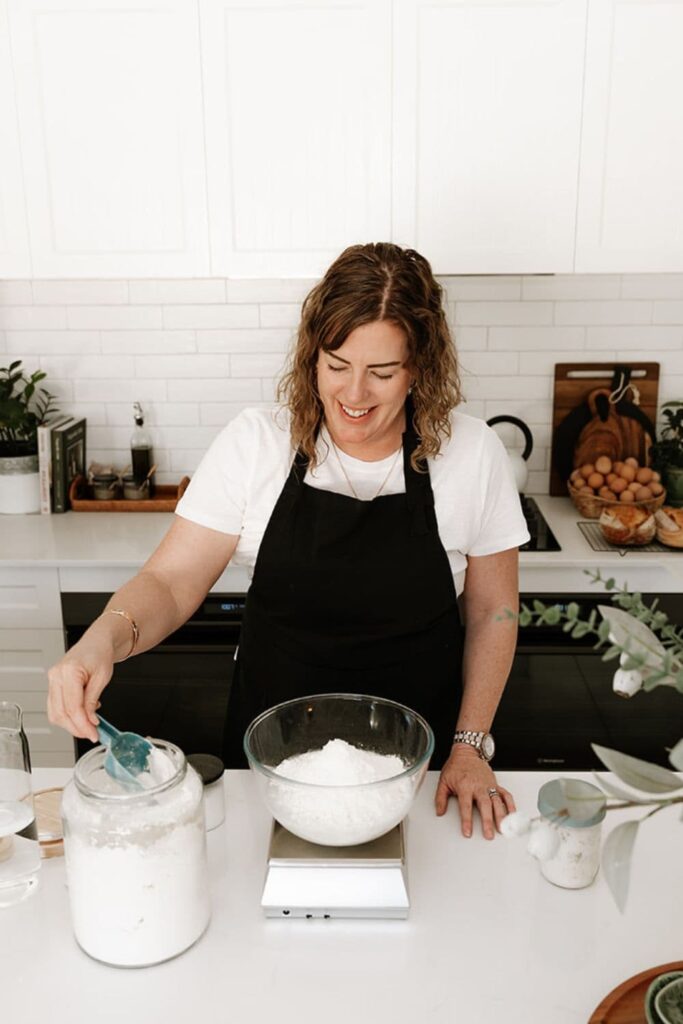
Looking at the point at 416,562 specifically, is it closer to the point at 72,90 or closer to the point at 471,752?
the point at 471,752

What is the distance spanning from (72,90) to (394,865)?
2240 mm

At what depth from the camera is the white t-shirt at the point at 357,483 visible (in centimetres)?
192

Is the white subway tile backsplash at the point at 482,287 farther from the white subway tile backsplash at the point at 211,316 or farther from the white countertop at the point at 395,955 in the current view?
the white countertop at the point at 395,955

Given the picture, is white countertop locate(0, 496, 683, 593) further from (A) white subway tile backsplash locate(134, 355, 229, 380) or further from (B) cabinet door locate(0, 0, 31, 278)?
(B) cabinet door locate(0, 0, 31, 278)

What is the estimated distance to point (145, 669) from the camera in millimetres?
2865

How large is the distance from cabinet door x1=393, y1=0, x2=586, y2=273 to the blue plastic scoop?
1895 mm

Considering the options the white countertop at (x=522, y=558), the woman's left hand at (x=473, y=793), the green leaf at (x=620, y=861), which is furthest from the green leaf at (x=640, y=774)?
the white countertop at (x=522, y=558)

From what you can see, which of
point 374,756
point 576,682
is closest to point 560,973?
point 374,756

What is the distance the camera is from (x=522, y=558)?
107 inches

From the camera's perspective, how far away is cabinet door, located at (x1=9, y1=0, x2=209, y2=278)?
8.49ft

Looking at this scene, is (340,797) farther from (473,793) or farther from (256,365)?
(256,365)

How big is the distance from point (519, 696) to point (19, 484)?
1.68m

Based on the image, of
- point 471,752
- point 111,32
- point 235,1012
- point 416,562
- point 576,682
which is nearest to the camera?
point 235,1012

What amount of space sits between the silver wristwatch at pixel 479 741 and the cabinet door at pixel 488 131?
58.1 inches
